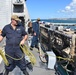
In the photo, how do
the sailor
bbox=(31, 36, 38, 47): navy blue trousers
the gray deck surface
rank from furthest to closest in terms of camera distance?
bbox=(31, 36, 38, 47): navy blue trousers < the gray deck surface < the sailor

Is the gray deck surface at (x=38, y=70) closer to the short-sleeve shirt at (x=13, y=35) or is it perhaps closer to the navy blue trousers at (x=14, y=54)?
the navy blue trousers at (x=14, y=54)

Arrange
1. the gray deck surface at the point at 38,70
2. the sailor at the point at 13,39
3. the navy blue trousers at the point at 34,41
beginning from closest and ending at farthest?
the sailor at the point at 13,39
the gray deck surface at the point at 38,70
the navy blue trousers at the point at 34,41

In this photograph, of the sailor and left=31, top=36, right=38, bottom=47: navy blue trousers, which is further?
left=31, top=36, right=38, bottom=47: navy blue trousers

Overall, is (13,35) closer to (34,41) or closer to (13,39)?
(13,39)

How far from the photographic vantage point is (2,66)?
8.70 m

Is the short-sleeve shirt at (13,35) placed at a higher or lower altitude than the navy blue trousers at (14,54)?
higher

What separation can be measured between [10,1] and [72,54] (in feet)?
88.3

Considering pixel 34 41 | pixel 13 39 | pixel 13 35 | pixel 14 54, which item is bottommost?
pixel 34 41

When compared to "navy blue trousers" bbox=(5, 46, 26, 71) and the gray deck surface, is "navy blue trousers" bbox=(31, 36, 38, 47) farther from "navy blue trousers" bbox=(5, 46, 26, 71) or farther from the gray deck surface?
"navy blue trousers" bbox=(5, 46, 26, 71)

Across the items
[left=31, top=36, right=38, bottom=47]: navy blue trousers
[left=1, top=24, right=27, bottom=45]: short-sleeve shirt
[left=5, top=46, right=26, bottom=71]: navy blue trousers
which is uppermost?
[left=1, top=24, right=27, bottom=45]: short-sleeve shirt

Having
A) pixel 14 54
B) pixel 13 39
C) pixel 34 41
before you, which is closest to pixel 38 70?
pixel 14 54

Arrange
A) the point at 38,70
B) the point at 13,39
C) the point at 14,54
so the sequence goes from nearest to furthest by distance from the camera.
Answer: the point at 13,39
the point at 14,54
the point at 38,70

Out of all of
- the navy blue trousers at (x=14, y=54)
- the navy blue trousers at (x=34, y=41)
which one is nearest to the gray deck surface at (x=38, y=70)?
the navy blue trousers at (x=14, y=54)

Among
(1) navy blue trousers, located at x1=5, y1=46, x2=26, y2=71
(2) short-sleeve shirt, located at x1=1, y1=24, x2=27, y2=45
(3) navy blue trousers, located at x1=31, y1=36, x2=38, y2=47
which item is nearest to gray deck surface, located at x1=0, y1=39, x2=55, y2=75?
(1) navy blue trousers, located at x1=5, y1=46, x2=26, y2=71
